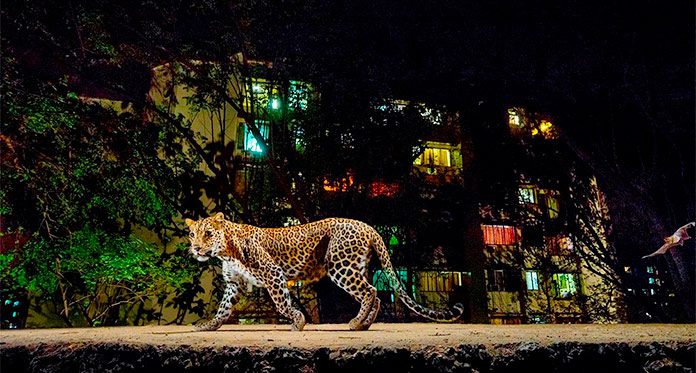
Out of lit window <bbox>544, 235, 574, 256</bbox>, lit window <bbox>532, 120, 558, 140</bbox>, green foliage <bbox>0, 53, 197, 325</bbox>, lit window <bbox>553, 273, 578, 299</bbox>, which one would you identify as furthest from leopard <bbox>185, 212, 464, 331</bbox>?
lit window <bbox>553, 273, 578, 299</bbox>

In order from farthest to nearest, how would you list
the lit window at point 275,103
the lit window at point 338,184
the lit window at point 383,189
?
1. the lit window at point 383,189
2. the lit window at point 338,184
3. the lit window at point 275,103

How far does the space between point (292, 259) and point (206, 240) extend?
0.86 meters

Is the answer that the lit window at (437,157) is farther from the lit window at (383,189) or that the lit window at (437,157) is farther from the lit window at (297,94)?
the lit window at (297,94)

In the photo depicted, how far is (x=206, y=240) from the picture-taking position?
4062 mm

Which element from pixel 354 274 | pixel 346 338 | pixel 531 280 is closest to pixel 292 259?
pixel 354 274

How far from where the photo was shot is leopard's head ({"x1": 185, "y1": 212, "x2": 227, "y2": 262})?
4035 millimetres

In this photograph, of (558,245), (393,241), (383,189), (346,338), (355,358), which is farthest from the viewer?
(558,245)

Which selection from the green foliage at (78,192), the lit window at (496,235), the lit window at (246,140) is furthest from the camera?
the lit window at (496,235)

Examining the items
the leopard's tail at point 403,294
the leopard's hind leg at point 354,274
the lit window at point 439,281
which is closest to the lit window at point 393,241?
the lit window at point 439,281

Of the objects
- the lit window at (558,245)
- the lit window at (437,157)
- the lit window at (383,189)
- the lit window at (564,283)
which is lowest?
the lit window at (564,283)

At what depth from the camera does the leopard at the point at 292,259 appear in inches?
161

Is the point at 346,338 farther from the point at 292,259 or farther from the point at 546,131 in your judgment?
the point at 546,131

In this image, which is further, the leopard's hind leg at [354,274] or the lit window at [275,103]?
the lit window at [275,103]

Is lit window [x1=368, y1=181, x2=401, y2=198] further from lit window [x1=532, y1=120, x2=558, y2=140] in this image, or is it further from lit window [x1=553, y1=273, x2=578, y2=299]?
lit window [x1=553, y1=273, x2=578, y2=299]
